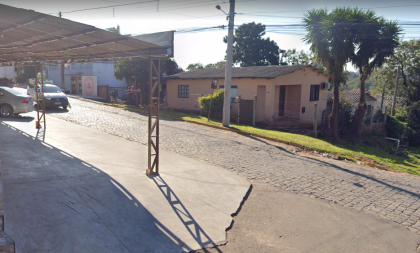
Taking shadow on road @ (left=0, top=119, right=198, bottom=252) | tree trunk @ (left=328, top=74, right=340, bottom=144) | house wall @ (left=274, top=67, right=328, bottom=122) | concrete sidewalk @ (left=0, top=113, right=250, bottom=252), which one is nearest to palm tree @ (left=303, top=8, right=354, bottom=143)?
tree trunk @ (left=328, top=74, right=340, bottom=144)

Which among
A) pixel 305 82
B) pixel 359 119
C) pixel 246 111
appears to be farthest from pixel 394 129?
pixel 246 111

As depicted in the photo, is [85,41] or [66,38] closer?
[66,38]

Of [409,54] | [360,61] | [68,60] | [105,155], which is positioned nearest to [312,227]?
[105,155]

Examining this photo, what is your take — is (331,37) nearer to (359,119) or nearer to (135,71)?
(359,119)

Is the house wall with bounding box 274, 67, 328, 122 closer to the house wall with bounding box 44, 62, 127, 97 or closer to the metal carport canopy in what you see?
the metal carport canopy

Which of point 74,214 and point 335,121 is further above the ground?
point 335,121

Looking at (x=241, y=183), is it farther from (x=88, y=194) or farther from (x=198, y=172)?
(x=88, y=194)

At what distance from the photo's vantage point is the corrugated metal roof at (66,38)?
5.85 m

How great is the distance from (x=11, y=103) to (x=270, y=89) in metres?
13.5

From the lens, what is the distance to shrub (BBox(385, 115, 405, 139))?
915 inches

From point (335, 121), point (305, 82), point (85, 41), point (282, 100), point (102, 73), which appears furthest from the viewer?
point (102, 73)

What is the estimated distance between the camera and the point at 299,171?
927cm

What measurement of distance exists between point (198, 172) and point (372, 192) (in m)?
4.28

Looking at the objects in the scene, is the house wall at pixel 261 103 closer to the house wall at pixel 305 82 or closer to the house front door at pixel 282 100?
the house wall at pixel 305 82
